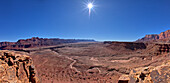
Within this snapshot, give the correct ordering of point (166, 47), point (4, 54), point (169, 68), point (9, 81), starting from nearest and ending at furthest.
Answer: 1. point (169, 68)
2. point (9, 81)
3. point (4, 54)
4. point (166, 47)

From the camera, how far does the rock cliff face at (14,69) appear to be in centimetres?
670

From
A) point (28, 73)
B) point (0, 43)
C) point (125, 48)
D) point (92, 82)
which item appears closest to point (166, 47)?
point (125, 48)

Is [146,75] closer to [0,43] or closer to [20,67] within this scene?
[20,67]

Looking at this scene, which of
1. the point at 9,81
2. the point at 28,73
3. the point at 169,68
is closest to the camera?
the point at 169,68

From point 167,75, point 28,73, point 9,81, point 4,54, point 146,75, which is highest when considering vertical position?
point 4,54

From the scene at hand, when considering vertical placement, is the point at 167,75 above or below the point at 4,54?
below

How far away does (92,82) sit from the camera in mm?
18625

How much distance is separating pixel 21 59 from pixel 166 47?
46.3 m

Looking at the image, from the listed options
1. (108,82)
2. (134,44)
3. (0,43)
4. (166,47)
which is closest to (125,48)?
(134,44)

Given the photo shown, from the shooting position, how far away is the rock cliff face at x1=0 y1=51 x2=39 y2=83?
6.70 metres

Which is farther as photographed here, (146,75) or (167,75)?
(146,75)

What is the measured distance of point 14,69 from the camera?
8.01 metres

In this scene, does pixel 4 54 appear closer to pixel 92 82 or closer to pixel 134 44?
pixel 92 82

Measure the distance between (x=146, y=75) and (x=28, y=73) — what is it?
36.6 ft
